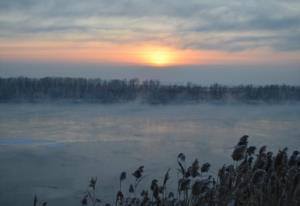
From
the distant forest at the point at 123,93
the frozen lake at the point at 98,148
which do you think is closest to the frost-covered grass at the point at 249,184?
the frozen lake at the point at 98,148

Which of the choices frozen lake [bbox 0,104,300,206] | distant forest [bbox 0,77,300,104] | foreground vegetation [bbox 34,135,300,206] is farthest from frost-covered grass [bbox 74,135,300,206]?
distant forest [bbox 0,77,300,104]

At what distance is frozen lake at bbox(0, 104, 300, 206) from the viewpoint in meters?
6.27

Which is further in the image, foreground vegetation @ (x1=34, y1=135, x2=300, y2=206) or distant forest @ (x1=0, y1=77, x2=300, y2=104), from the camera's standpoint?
distant forest @ (x1=0, y1=77, x2=300, y2=104)

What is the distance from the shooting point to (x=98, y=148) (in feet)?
31.2

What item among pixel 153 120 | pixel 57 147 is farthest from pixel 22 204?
pixel 153 120

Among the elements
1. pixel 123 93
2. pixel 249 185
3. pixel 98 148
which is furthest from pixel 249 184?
pixel 123 93

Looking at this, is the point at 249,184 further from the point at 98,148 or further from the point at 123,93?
the point at 123,93

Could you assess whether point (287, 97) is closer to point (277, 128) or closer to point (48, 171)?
point (277, 128)

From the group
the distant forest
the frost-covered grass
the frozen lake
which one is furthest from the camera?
the distant forest

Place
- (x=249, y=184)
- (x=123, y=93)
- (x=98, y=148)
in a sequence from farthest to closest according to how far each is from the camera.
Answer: (x=123, y=93) < (x=98, y=148) < (x=249, y=184)

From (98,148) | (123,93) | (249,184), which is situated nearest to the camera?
(249,184)

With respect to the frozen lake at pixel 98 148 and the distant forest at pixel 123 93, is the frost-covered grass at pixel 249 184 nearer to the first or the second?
the frozen lake at pixel 98 148

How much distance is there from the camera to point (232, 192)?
229 cm

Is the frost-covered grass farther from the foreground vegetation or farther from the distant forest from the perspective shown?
the distant forest
